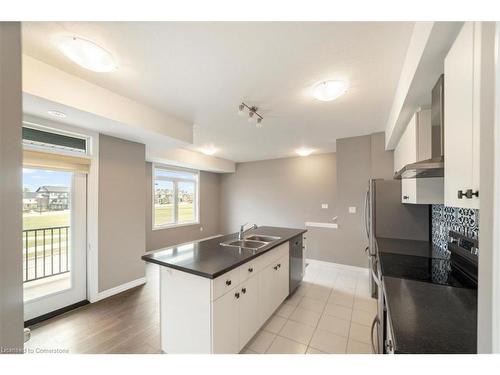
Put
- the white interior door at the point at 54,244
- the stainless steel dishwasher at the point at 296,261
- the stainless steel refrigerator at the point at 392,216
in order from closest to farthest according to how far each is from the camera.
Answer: the white interior door at the point at 54,244 < the stainless steel refrigerator at the point at 392,216 < the stainless steel dishwasher at the point at 296,261

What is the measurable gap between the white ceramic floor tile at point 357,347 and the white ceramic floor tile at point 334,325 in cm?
13

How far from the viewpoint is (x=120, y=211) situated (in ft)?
9.79

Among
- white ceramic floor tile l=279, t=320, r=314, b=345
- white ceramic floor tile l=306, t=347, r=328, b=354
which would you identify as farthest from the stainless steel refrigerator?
white ceramic floor tile l=306, t=347, r=328, b=354

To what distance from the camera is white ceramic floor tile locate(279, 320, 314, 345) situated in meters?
2.00

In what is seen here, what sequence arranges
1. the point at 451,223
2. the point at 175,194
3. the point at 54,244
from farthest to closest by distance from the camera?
the point at 175,194 → the point at 54,244 → the point at 451,223

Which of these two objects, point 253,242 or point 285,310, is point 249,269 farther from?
point 285,310

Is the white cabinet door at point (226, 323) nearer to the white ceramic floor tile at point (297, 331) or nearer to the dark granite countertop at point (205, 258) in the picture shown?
the dark granite countertop at point (205, 258)

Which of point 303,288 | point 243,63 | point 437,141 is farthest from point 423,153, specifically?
point 303,288

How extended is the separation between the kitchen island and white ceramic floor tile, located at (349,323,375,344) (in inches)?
37.6

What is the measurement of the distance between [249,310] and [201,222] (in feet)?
15.6

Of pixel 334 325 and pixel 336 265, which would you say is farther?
pixel 336 265

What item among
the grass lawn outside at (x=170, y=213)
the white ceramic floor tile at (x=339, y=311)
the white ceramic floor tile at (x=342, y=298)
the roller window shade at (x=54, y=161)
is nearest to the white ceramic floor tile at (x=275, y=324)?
the white ceramic floor tile at (x=339, y=311)

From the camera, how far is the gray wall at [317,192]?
144 inches
